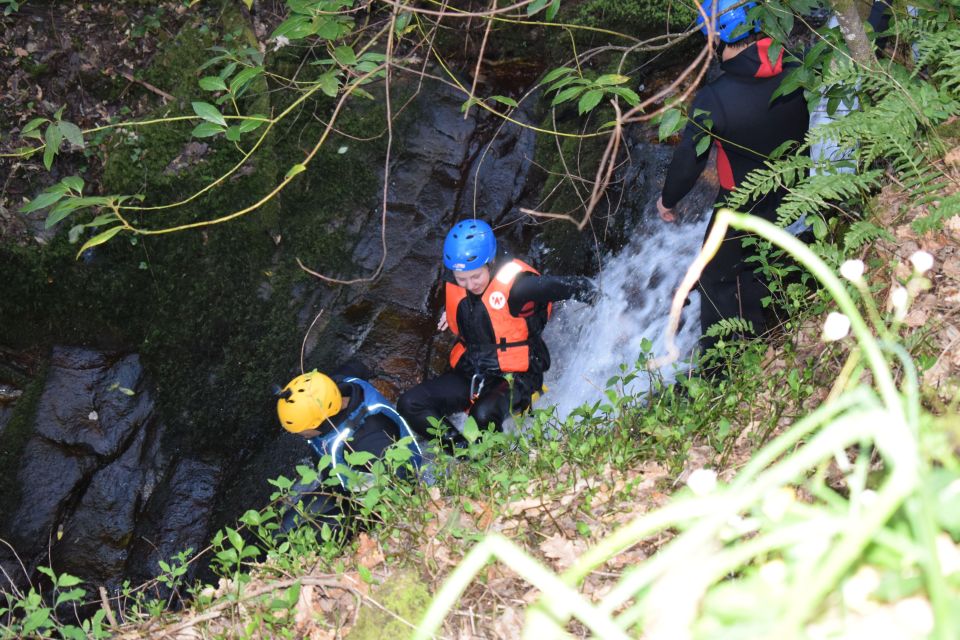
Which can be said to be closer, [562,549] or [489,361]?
[562,549]

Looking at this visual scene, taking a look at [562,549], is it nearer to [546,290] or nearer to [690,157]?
[546,290]

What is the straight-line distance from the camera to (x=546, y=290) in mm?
5652

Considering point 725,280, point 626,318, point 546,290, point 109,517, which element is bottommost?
point 109,517

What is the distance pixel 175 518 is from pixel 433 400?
268 centimetres

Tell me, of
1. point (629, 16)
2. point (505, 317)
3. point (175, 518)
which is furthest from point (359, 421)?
point (629, 16)

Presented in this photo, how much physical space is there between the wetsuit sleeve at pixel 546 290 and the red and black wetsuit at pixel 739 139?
3.03 feet

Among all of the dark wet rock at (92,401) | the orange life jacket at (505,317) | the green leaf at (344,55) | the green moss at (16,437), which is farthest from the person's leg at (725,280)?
the green moss at (16,437)

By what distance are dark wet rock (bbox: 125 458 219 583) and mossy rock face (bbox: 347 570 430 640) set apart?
A: 3.82m

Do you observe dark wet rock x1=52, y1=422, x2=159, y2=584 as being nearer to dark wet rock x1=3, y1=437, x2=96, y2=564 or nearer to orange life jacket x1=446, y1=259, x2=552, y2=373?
dark wet rock x1=3, y1=437, x2=96, y2=564

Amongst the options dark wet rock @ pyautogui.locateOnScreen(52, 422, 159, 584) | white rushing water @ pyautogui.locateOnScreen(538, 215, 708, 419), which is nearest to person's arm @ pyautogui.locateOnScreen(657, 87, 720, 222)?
white rushing water @ pyautogui.locateOnScreen(538, 215, 708, 419)

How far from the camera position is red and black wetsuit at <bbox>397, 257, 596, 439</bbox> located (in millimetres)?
5742

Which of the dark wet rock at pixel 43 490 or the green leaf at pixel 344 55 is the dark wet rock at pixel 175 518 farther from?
the green leaf at pixel 344 55

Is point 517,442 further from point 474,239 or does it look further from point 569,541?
point 474,239

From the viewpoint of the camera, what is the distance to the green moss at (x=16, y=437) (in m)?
6.21
